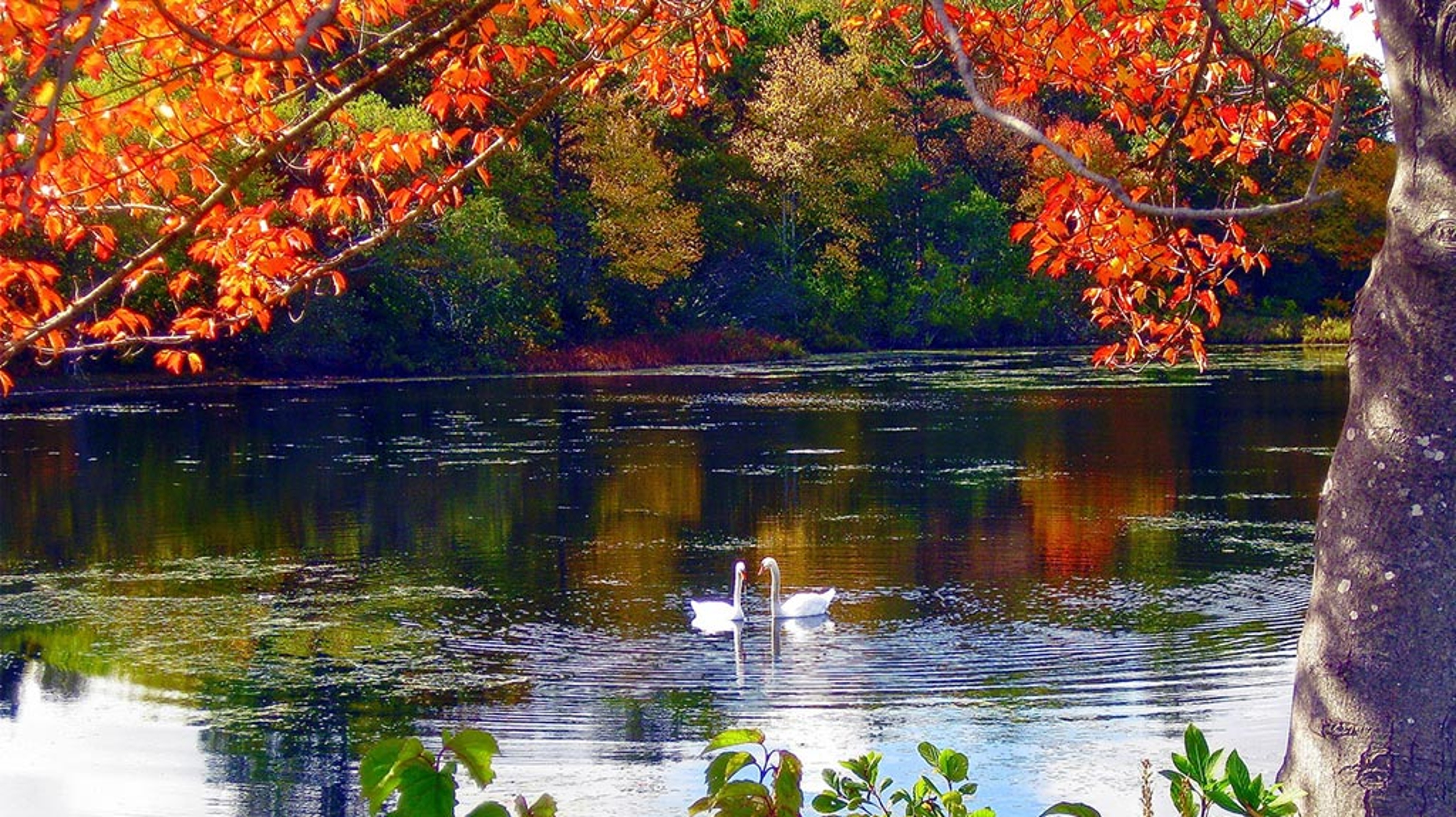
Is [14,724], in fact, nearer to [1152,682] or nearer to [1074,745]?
[1074,745]

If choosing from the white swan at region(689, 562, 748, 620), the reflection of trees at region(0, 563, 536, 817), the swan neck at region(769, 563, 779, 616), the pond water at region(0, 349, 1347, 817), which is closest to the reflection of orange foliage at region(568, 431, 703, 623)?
the pond water at region(0, 349, 1347, 817)

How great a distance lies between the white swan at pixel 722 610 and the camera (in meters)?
11.6

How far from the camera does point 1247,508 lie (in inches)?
658

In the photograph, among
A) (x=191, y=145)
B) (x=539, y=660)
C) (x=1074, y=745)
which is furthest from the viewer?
(x=539, y=660)

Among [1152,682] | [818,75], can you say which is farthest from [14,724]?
[818,75]

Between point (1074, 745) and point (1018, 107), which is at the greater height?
point (1018, 107)

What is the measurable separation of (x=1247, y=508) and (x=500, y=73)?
87.0 feet

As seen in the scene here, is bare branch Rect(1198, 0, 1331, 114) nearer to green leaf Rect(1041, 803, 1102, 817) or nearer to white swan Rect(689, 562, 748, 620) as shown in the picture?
green leaf Rect(1041, 803, 1102, 817)

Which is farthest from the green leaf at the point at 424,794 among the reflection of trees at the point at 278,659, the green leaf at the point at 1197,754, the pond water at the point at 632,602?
the reflection of trees at the point at 278,659

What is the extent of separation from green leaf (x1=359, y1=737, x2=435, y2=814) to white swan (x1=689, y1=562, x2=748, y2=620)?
8986 millimetres

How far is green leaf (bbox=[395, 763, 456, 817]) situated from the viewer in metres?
2.56

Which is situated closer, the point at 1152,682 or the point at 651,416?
the point at 1152,682

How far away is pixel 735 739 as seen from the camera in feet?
9.70

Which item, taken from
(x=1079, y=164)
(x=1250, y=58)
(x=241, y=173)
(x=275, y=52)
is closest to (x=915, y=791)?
(x=1079, y=164)
